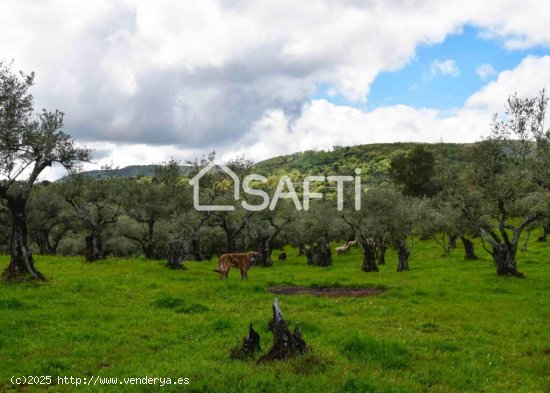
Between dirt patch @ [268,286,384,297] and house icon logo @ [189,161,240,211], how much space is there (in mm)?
24300

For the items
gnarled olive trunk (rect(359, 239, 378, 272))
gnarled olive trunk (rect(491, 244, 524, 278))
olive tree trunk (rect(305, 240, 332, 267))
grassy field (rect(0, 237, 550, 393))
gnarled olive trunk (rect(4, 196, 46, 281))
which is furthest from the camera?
olive tree trunk (rect(305, 240, 332, 267))

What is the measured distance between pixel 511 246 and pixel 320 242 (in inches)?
1160

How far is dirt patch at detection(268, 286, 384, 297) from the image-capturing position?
30.2 meters

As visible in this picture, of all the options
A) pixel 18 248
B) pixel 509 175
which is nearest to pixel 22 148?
pixel 18 248

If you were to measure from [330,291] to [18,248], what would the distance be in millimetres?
19691

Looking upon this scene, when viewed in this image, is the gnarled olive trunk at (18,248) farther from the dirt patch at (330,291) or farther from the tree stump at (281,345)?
the tree stump at (281,345)

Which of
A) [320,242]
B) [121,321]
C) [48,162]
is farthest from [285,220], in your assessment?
[121,321]

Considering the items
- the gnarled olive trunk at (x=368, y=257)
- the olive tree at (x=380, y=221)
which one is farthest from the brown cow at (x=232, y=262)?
the olive tree at (x=380, y=221)

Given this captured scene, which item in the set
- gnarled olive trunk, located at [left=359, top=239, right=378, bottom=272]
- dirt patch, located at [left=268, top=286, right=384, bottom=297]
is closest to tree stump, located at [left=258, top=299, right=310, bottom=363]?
dirt patch, located at [left=268, top=286, right=384, bottom=297]

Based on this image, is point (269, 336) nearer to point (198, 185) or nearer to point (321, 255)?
point (198, 185)

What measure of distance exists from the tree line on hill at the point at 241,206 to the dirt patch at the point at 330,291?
12.2 m

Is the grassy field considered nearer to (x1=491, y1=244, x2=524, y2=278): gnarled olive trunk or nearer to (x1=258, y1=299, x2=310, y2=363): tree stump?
(x1=258, y1=299, x2=310, y2=363): tree stump

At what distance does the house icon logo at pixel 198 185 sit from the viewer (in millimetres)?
55844

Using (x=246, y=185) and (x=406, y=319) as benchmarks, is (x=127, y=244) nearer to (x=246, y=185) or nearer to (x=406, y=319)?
(x=246, y=185)
